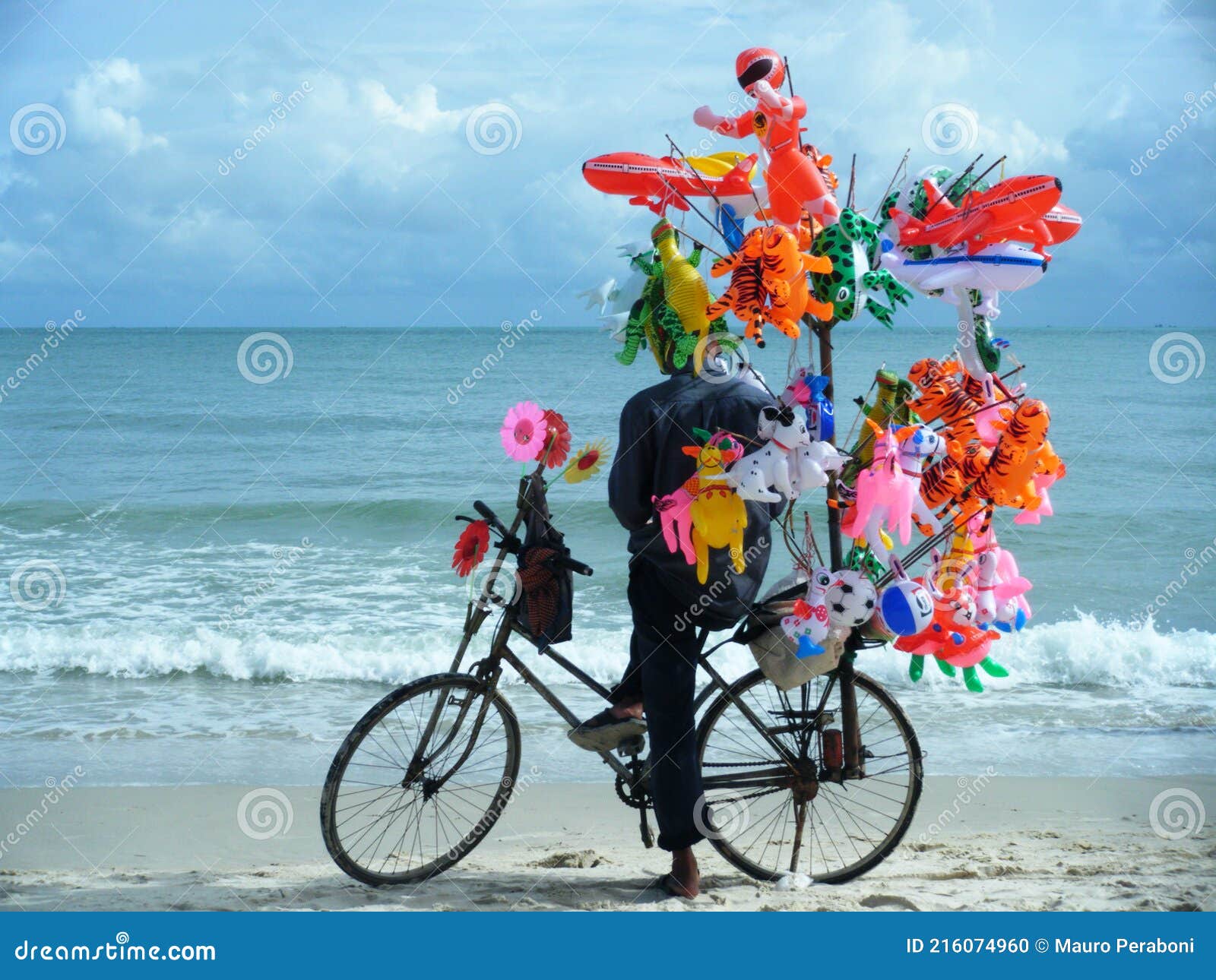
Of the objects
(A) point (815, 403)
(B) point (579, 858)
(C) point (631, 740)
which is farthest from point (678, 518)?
(B) point (579, 858)

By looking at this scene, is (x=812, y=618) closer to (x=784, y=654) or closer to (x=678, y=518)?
(x=784, y=654)

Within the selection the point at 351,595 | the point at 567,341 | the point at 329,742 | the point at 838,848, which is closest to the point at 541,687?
the point at 838,848

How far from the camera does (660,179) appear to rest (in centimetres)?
290

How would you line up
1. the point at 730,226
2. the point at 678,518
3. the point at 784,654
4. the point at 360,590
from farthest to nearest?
the point at 360,590
the point at 784,654
the point at 730,226
the point at 678,518

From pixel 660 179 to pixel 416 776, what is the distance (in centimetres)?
→ 189

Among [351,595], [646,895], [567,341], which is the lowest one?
[646,895]

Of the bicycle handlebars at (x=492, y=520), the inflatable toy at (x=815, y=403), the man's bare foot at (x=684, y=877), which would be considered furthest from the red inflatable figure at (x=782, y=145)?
the man's bare foot at (x=684, y=877)

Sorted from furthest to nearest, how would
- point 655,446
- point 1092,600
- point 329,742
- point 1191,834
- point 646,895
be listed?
1. point 1092,600
2. point 329,742
3. point 1191,834
4. point 646,895
5. point 655,446

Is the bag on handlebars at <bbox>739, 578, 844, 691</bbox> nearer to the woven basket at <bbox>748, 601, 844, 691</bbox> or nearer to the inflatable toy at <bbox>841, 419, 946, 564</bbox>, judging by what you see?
the woven basket at <bbox>748, 601, 844, 691</bbox>

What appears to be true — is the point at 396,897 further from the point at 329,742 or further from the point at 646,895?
the point at 329,742

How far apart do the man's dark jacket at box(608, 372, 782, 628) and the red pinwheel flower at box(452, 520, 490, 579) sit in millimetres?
487

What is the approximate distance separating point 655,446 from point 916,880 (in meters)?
1.69

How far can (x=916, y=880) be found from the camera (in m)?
3.46

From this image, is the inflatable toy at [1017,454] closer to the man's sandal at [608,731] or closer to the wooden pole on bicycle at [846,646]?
the wooden pole on bicycle at [846,646]
